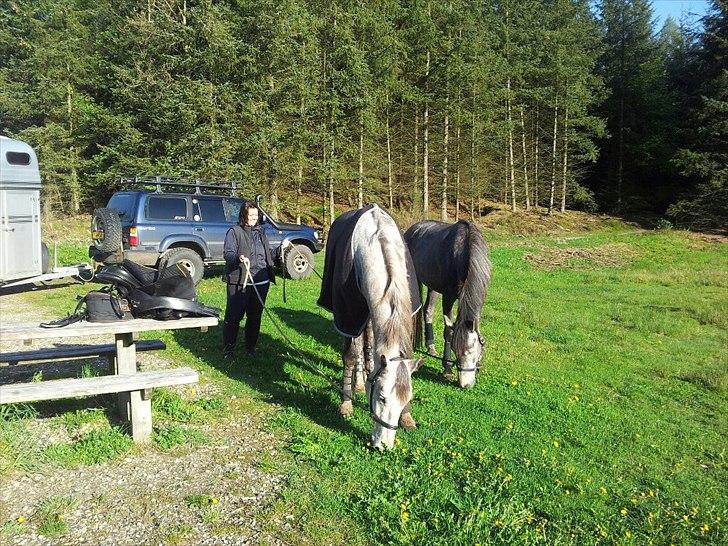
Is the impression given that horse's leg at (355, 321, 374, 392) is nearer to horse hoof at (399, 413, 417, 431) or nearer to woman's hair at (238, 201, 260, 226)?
horse hoof at (399, 413, 417, 431)

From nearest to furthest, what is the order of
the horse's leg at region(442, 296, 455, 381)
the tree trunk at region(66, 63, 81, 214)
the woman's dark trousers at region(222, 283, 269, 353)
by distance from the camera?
1. the horse's leg at region(442, 296, 455, 381)
2. the woman's dark trousers at region(222, 283, 269, 353)
3. the tree trunk at region(66, 63, 81, 214)

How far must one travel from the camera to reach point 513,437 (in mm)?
4820

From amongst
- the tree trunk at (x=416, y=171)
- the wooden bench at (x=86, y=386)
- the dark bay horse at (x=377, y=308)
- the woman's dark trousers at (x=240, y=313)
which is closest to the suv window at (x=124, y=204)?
the woman's dark trousers at (x=240, y=313)

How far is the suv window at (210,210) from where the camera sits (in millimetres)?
11883

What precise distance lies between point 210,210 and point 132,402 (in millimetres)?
8258

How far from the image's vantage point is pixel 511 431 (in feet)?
16.2

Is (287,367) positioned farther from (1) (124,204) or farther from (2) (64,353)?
(1) (124,204)

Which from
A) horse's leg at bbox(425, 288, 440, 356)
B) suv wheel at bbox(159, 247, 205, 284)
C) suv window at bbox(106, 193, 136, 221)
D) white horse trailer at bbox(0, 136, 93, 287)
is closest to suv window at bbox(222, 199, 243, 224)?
suv wheel at bbox(159, 247, 205, 284)

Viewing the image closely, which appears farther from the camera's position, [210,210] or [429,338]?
[210,210]

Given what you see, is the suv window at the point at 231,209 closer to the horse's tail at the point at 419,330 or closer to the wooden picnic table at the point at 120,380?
the horse's tail at the point at 419,330

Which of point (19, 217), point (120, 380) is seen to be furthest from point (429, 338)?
point (19, 217)

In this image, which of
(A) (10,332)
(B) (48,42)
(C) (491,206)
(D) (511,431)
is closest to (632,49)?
(C) (491,206)

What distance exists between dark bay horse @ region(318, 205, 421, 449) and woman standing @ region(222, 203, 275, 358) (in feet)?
4.03

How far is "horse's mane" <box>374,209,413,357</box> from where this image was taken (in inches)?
170
